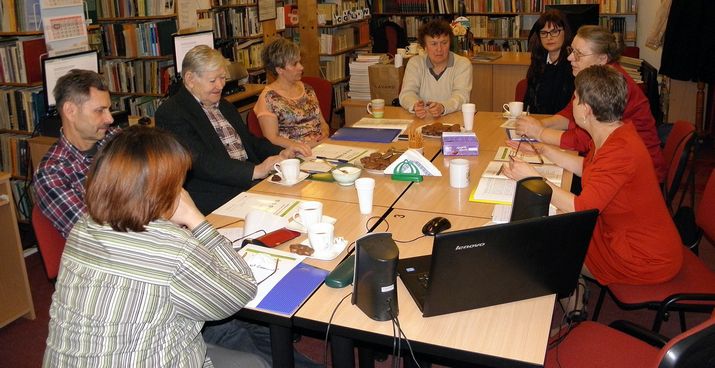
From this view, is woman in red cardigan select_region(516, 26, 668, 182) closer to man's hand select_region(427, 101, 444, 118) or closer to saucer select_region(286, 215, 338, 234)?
man's hand select_region(427, 101, 444, 118)

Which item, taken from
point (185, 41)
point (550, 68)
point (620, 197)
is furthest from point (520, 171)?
point (185, 41)

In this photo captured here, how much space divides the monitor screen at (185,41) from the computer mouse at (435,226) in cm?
294

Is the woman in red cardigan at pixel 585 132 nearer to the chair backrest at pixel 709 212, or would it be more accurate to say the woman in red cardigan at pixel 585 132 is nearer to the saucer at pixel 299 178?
the chair backrest at pixel 709 212

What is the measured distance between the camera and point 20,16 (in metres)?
4.23

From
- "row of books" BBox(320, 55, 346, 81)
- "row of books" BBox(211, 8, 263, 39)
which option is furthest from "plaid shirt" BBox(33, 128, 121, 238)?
"row of books" BBox(320, 55, 346, 81)

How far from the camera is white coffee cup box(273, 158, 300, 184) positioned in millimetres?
2666

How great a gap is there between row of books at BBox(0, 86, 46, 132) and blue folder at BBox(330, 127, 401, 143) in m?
2.22

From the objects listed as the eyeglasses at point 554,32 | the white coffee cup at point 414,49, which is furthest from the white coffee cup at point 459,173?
the white coffee cup at point 414,49

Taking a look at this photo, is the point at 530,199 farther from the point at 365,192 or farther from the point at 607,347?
the point at 365,192

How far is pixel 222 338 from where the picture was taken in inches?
87.9

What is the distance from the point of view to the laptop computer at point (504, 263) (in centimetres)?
156

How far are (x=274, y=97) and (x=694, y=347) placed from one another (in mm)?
2647

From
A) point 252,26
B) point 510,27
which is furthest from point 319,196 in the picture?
point 510,27

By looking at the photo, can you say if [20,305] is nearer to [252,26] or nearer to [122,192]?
[122,192]
